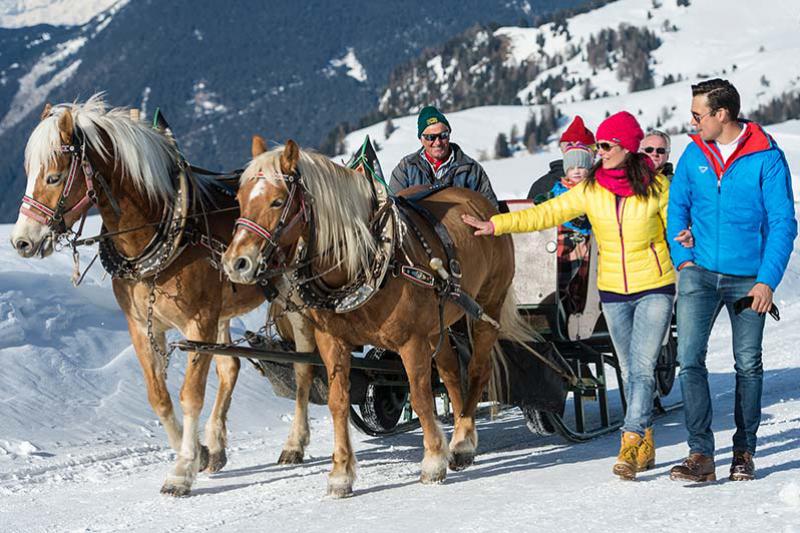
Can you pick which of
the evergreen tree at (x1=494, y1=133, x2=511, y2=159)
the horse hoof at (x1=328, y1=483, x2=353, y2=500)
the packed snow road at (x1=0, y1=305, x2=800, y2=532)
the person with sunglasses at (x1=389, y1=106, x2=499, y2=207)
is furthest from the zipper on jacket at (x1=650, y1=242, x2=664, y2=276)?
the evergreen tree at (x1=494, y1=133, x2=511, y2=159)

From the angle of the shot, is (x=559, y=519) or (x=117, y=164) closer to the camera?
(x=559, y=519)

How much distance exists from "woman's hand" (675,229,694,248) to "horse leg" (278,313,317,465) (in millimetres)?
2775

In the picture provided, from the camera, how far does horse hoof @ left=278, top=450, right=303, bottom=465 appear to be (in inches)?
284

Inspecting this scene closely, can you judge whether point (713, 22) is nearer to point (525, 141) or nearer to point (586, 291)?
point (525, 141)

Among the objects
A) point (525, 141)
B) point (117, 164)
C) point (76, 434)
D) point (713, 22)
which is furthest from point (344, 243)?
point (713, 22)

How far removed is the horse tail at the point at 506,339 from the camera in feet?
23.1

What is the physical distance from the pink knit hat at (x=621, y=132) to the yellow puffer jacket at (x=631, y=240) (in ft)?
0.74

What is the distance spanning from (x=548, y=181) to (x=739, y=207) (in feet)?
11.0

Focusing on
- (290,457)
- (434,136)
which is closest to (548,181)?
(434,136)

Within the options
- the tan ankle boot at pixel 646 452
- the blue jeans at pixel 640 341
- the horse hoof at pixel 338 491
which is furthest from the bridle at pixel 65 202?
the tan ankle boot at pixel 646 452

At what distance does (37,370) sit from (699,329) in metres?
5.57

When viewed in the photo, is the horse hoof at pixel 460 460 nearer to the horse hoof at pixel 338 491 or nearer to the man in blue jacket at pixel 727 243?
the horse hoof at pixel 338 491

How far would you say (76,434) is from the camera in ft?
26.6

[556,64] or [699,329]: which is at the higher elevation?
[556,64]
